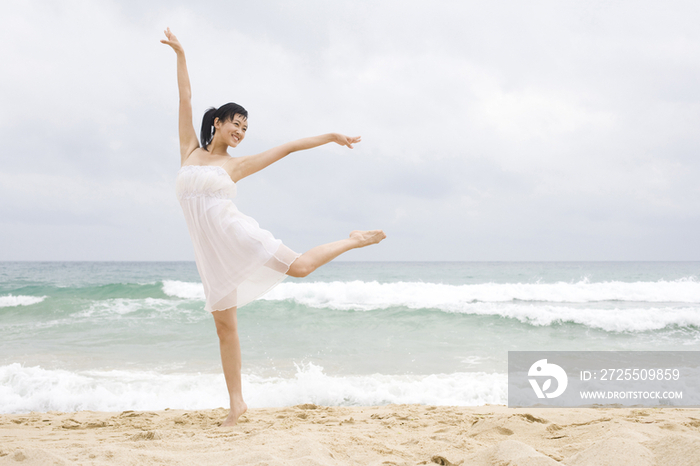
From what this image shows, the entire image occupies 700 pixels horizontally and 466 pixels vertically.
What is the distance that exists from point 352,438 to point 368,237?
1.30 meters

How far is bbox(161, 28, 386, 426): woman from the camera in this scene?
9.78 feet

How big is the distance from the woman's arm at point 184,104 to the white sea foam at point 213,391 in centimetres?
284

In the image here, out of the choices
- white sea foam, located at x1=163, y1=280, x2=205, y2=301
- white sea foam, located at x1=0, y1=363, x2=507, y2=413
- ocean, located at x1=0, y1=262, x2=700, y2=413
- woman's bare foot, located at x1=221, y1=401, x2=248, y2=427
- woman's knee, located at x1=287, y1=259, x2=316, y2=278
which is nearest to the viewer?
woman's knee, located at x1=287, y1=259, x2=316, y2=278

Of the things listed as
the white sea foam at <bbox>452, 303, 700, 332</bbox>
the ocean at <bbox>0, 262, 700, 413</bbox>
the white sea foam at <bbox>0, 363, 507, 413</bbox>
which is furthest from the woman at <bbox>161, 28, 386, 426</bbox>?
the white sea foam at <bbox>452, 303, 700, 332</bbox>

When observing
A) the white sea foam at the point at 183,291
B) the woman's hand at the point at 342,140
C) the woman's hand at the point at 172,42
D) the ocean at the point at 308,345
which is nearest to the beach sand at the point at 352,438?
the ocean at the point at 308,345

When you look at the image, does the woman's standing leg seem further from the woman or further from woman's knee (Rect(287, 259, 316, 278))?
woman's knee (Rect(287, 259, 316, 278))

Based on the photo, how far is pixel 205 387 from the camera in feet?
16.9

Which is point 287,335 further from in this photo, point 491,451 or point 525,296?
point 525,296

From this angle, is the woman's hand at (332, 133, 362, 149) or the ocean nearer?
the woman's hand at (332, 133, 362, 149)

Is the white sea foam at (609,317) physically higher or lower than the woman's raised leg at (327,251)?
lower

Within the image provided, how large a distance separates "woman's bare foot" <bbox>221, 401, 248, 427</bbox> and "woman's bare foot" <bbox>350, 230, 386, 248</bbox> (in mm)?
1549

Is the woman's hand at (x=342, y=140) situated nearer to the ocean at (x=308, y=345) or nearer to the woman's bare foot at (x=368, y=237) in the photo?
the woman's bare foot at (x=368, y=237)

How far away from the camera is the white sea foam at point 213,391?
4.68 metres

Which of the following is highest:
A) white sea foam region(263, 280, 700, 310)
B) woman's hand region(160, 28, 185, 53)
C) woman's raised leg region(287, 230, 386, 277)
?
woman's hand region(160, 28, 185, 53)
